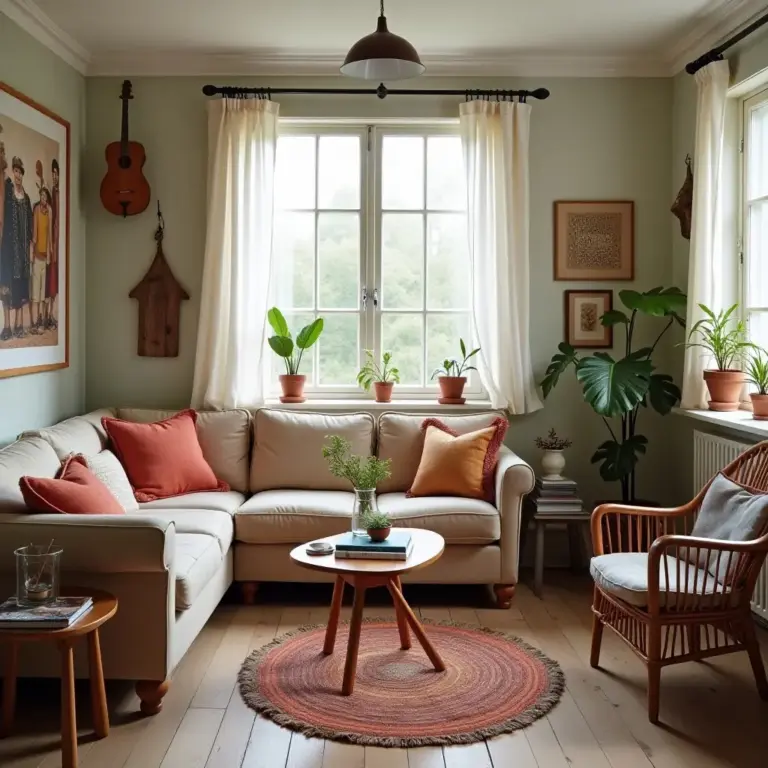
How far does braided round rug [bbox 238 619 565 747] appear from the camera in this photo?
296 cm

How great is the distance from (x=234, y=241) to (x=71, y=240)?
873mm

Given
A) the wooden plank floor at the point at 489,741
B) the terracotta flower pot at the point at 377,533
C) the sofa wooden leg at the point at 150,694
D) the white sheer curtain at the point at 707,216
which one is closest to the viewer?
the wooden plank floor at the point at 489,741

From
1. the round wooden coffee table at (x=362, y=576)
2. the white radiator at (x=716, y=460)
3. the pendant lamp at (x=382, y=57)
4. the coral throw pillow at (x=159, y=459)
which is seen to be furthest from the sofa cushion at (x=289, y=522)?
the pendant lamp at (x=382, y=57)

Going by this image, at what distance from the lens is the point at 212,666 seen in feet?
11.5

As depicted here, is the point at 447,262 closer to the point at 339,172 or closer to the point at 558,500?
the point at 339,172

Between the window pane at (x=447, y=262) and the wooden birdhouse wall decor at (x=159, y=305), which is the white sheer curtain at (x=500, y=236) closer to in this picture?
the window pane at (x=447, y=262)

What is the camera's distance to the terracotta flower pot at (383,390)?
5.02 metres

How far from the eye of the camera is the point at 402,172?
5.12 meters

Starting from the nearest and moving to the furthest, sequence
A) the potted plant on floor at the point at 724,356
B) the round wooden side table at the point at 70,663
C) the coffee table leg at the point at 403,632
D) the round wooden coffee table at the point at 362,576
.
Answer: the round wooden side table at the point at 70,663 < the round wooden coffee table at the point at 362,576 < the coffee table leg at the point at 403,632 < the potted plant on floor at the point at 724,356

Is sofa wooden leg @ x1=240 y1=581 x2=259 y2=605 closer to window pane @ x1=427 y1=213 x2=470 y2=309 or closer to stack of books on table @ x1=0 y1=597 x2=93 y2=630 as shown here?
stack of books on table @ x1=0 y1=597 x2=93 y2=630

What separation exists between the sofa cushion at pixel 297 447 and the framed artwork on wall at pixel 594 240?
1.48 meters

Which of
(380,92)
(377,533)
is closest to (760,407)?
(377,533)

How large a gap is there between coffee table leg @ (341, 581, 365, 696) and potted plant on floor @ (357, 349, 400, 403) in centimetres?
192

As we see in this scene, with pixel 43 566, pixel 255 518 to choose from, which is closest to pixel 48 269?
pixel 255 518
